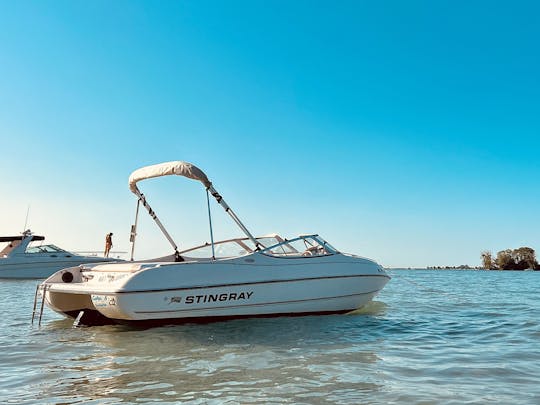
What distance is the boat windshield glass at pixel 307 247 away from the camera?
35.7ft

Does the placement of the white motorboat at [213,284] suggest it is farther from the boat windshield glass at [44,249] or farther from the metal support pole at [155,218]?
the boat windshield glass at [44,249]

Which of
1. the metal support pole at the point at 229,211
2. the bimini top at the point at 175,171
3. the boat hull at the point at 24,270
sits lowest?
the boat hull at the point at 24,270

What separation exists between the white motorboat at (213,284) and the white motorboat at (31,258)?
66.9ft

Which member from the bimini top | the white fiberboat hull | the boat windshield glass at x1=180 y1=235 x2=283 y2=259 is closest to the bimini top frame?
the bimini top

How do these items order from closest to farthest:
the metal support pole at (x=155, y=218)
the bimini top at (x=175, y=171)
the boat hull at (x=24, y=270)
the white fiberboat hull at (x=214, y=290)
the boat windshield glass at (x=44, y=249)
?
1. the white fiberboat hull at (x=214, y=290)
2. the bimini top at (x=175, y=171)
3. the metal support pole at (x=155, y=218)
4. the boat hull at (x=24, y=270)
5. the boat windshield glass at (x=44, y=249)

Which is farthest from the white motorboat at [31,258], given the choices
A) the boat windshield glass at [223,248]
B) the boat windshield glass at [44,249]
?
the boat windshield glass at [223,248]

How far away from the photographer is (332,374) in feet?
18.1

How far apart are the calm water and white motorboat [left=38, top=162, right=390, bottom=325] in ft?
1.01

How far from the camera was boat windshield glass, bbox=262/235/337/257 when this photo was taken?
35.7 feet

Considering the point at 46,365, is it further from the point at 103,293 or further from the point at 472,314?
the point at 472,314

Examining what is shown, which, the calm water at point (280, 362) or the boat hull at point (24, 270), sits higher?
the boat hull at point (24, 270)

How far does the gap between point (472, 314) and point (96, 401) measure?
9.21 metres

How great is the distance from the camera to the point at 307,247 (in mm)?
11500

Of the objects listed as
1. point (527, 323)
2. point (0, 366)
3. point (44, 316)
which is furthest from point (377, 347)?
point (44, 316)
